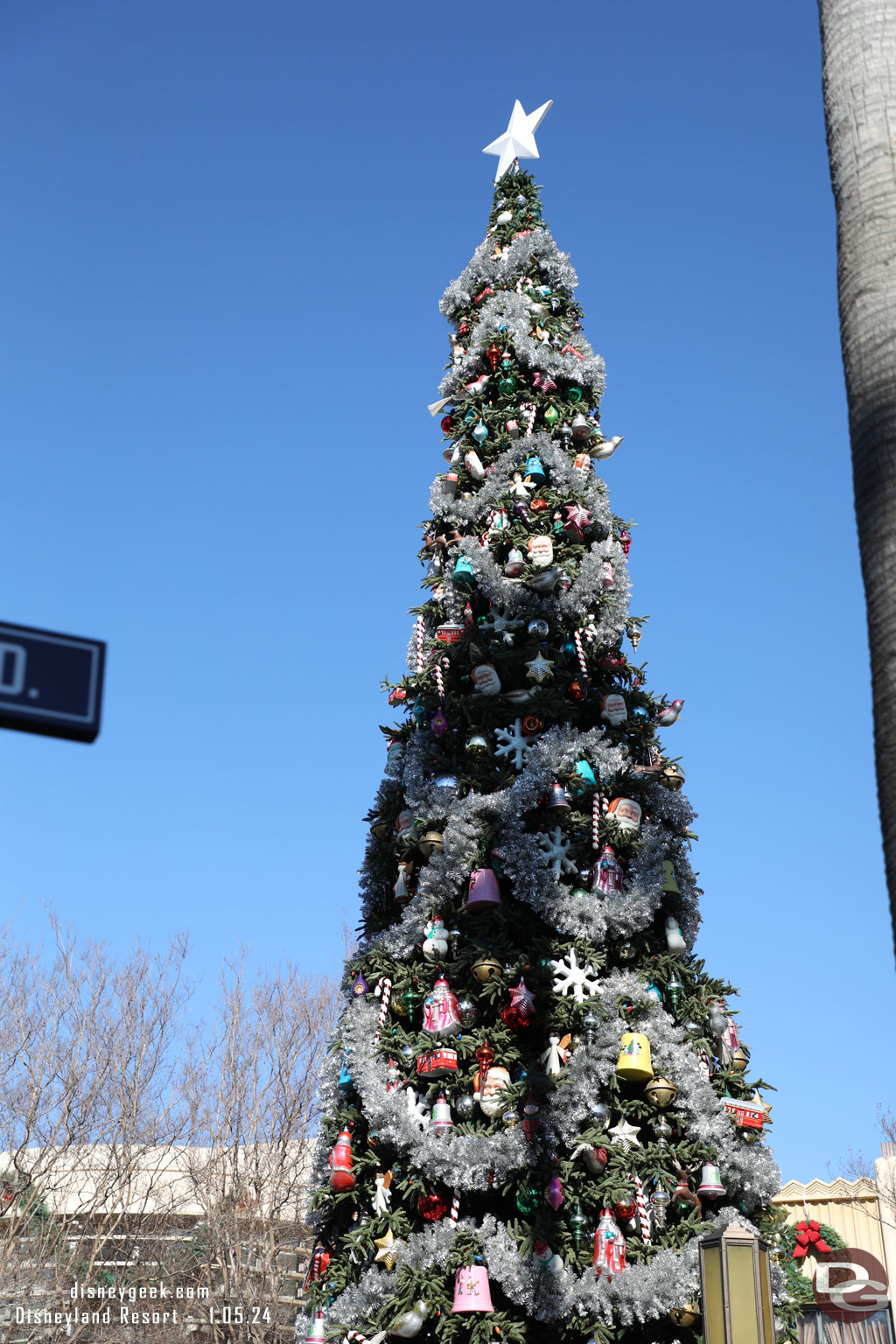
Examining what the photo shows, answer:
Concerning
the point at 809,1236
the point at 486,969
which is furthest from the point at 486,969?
the point at 809,1236

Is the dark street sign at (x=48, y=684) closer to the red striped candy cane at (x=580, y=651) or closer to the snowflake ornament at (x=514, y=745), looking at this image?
the snowflake ornament at (x=514, y=745)

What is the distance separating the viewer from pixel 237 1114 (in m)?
20.8

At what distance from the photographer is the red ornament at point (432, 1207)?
7.22 meters

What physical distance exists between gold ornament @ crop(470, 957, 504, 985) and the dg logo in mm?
19610

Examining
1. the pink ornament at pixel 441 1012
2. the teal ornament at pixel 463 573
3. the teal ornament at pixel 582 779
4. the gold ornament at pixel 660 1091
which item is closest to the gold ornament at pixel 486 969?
the pink ornament at pixel 441 1012

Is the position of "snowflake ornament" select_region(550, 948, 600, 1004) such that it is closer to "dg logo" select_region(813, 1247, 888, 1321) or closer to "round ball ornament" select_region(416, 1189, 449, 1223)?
"round ball ornament" select_region(416, 1189, 449, 1223)

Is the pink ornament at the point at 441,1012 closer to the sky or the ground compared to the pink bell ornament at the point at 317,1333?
closer to the sky

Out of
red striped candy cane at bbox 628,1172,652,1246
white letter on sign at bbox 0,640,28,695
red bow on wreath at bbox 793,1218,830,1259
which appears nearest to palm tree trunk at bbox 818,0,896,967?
white letter on sign at bbox 0,640,28,695

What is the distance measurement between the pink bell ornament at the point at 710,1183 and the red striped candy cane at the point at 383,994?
219 centimetres

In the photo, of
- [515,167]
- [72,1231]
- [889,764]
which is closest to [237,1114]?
[72,1231]

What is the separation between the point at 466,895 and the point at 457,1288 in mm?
2348

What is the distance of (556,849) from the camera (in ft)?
25.8

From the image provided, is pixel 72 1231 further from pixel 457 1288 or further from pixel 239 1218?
pixel 457 1288

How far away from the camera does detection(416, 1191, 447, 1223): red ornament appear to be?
23.7ft
